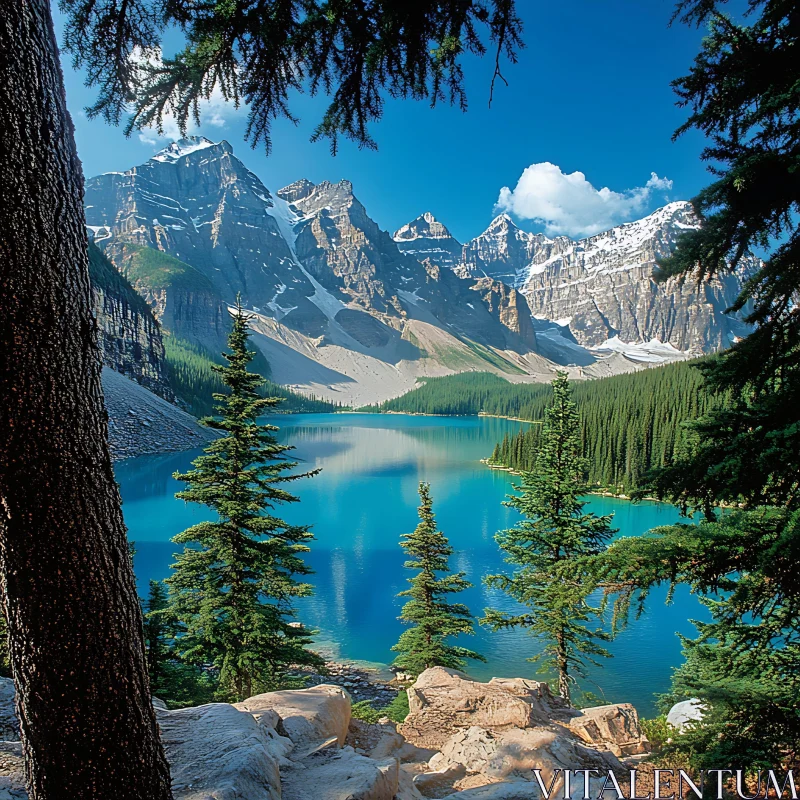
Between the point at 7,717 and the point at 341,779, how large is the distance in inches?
98.8

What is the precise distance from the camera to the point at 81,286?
150cm

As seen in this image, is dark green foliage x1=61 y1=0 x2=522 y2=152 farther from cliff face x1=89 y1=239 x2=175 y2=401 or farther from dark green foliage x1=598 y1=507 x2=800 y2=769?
cliff face x1=89 y1=239 x2=175 y2=401

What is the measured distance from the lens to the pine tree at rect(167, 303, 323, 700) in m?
8.09

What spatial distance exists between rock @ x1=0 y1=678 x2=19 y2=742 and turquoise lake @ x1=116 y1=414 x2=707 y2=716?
12.5 m

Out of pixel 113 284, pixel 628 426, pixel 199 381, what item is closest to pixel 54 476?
pixel 628 426

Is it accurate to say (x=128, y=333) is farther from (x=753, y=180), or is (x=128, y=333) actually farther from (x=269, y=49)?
(x=753, y=180)

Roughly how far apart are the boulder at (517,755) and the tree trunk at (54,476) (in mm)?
4678

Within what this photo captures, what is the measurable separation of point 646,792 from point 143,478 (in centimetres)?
4540

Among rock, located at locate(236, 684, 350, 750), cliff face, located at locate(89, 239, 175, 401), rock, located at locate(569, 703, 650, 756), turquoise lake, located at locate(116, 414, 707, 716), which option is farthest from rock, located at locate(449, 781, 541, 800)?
cliff face, located at locate(89, 239, 175, 401)

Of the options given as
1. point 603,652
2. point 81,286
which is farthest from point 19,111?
point 603,652

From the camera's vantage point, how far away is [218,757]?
115 inches

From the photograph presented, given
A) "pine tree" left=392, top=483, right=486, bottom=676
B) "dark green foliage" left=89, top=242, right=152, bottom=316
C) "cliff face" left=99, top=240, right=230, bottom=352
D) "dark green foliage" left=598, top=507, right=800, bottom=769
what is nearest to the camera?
"dark green foliage" left=598, top=507, right=800, bottom=769

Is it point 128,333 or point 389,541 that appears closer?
point 389,541

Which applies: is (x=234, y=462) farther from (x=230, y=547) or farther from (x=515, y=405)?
(x=515, y=405)
